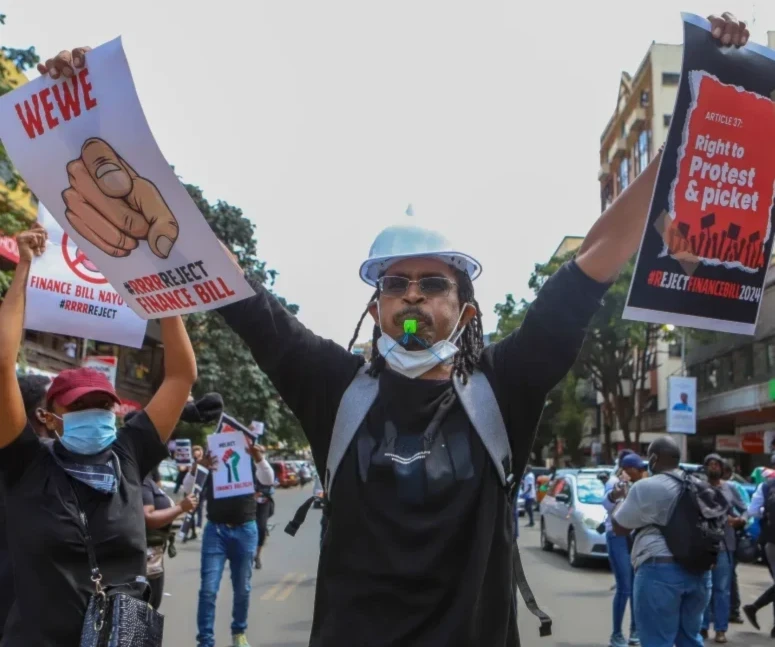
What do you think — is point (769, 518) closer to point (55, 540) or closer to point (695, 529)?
point (695, 529)

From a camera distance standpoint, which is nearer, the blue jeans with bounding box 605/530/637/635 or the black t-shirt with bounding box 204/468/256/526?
the black t-shirt with bounding box 204/468/256/526

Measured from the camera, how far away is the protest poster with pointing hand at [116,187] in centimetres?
282

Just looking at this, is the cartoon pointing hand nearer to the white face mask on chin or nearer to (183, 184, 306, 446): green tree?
the white face mask on chin

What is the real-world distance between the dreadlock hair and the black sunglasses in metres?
0.07

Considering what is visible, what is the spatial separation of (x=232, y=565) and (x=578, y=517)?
927 centimetres

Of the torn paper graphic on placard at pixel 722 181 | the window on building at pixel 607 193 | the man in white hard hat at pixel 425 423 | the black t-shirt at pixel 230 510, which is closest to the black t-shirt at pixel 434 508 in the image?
the man in white hard hat at pixel 425 423

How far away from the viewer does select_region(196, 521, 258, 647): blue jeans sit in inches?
310

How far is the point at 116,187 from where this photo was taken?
9.68 ft

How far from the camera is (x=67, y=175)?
3.01 meters

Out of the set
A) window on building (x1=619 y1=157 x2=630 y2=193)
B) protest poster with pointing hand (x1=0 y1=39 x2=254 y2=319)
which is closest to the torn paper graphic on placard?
protest poster with pointing hand (x1=0 y1=39 x2=254 y2=319)

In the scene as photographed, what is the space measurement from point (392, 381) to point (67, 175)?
1221 mm

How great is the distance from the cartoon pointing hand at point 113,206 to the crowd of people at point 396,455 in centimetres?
28

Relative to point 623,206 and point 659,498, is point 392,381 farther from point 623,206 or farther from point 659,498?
point 659,498

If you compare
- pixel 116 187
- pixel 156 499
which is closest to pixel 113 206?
pixel 116 187
